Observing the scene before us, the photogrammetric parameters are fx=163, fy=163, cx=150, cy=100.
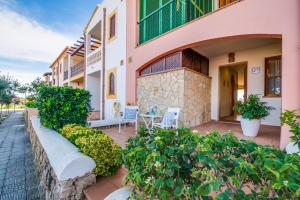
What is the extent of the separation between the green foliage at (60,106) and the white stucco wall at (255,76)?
19.5ft

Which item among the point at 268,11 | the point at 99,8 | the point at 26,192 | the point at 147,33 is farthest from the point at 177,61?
the point at 99,8

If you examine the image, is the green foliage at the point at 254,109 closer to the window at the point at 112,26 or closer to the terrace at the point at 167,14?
the terrace at the point at 167,14

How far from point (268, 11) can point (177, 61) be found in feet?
9.91

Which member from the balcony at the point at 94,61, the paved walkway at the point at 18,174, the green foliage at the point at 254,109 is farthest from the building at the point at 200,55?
the paved walkway at the point at 18,174

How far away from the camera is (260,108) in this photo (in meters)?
4.69

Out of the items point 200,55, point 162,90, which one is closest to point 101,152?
point 162,90

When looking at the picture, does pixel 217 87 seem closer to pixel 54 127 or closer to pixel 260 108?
pixel 260 108

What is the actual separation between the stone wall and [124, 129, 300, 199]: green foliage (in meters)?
4.65

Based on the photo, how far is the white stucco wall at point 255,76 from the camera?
20.1 ft

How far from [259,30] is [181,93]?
2.92 m

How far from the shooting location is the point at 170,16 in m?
6.56

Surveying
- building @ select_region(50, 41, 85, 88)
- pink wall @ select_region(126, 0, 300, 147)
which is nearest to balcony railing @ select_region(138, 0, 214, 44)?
pink wall @ select_region(126, 0, 300, 147)

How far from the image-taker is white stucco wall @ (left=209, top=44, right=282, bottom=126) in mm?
6116

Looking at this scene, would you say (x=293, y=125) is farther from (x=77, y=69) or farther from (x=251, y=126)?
(x=77, y=69)
